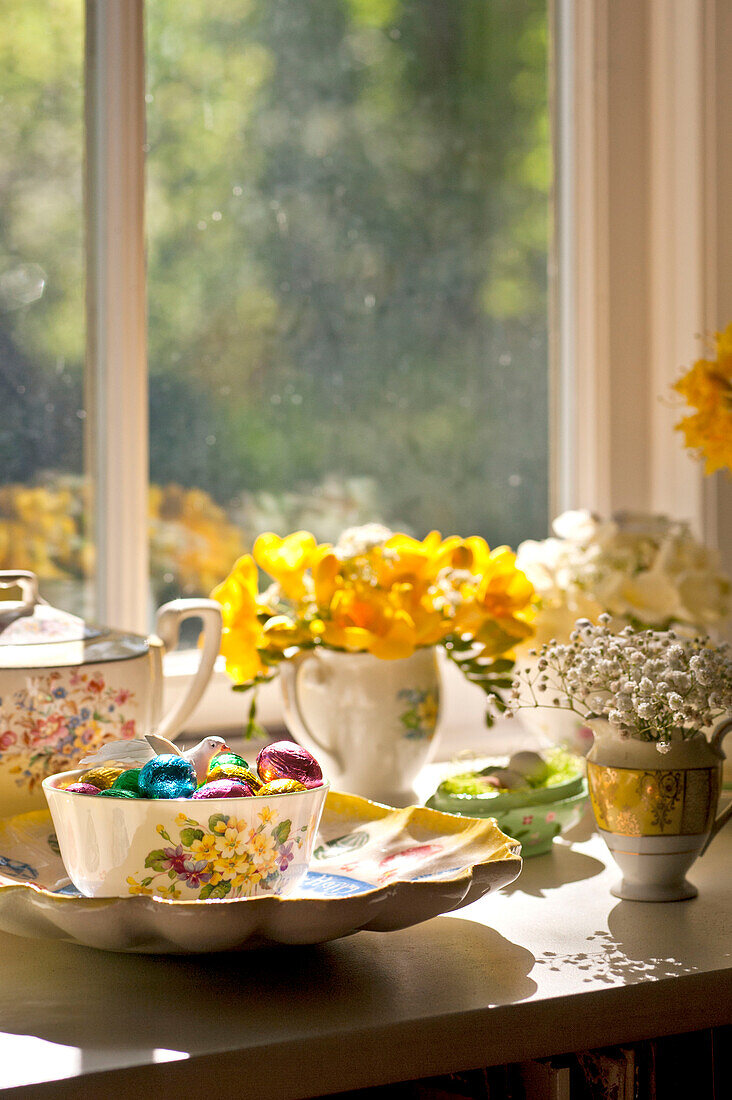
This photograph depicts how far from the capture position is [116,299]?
1212 millimetres

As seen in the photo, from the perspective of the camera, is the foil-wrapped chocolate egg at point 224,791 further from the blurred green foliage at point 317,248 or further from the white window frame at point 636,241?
the white window frame at point 636,241

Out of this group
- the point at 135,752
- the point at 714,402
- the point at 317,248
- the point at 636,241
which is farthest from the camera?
the point at 636,241

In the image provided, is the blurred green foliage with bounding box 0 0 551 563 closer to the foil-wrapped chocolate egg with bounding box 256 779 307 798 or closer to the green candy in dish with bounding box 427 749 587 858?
the green candy in dish with bounding box 427 749 587 858

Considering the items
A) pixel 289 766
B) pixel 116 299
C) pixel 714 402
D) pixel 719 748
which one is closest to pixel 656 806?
pixel 719 748

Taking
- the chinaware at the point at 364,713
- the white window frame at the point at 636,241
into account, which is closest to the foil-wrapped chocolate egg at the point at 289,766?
the chinaware at the point at 364,713

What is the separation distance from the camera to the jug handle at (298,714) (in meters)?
0.99

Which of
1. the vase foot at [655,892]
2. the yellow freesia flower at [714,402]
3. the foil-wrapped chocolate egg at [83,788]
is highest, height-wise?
the yellow freesia flower at [714,402]

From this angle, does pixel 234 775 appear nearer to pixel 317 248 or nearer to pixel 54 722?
pixel 54 722

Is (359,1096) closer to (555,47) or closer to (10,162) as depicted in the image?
(10,162)

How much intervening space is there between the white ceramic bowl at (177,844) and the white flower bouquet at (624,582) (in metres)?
0.58

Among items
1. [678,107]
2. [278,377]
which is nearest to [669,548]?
[278,377]

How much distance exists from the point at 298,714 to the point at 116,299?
51cm

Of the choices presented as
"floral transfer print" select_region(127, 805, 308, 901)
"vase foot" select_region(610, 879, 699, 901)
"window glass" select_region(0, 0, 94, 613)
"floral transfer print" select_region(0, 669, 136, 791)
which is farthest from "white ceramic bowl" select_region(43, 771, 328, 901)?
"window glass" select_region(0, 0, 94, 613)

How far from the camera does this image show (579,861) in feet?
2.92
